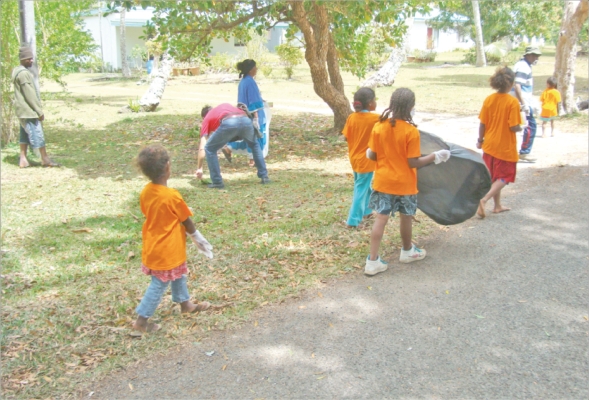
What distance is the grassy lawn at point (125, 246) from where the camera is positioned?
4087 millimetres

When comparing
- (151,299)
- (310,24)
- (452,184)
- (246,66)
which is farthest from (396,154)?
(310,24)

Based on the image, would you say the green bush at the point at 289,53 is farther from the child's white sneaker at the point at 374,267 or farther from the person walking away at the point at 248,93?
the child's white sneaker at the point at 374,267

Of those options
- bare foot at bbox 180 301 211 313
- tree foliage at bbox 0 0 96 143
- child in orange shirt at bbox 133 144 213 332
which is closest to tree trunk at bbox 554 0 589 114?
tree foliage at bbox 0 0 96 143

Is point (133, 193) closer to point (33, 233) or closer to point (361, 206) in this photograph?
point (33, 233)

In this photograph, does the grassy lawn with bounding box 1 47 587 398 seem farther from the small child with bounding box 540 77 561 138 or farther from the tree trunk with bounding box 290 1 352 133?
the small child with bounding box 540 77 561 138

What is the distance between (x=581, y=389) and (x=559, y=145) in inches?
335

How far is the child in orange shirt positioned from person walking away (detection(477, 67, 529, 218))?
12.1ft

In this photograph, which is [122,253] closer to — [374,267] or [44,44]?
[374,267]

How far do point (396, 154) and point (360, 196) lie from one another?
122cm

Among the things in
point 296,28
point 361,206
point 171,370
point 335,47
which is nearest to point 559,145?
point 335,47

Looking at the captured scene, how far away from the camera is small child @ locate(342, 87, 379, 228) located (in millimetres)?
5969

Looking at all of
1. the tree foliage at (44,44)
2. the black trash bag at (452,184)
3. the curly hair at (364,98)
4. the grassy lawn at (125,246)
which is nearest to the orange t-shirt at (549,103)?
the grassy lawn at (125,246)

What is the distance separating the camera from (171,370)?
375cm

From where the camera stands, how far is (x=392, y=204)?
514 centimetres
